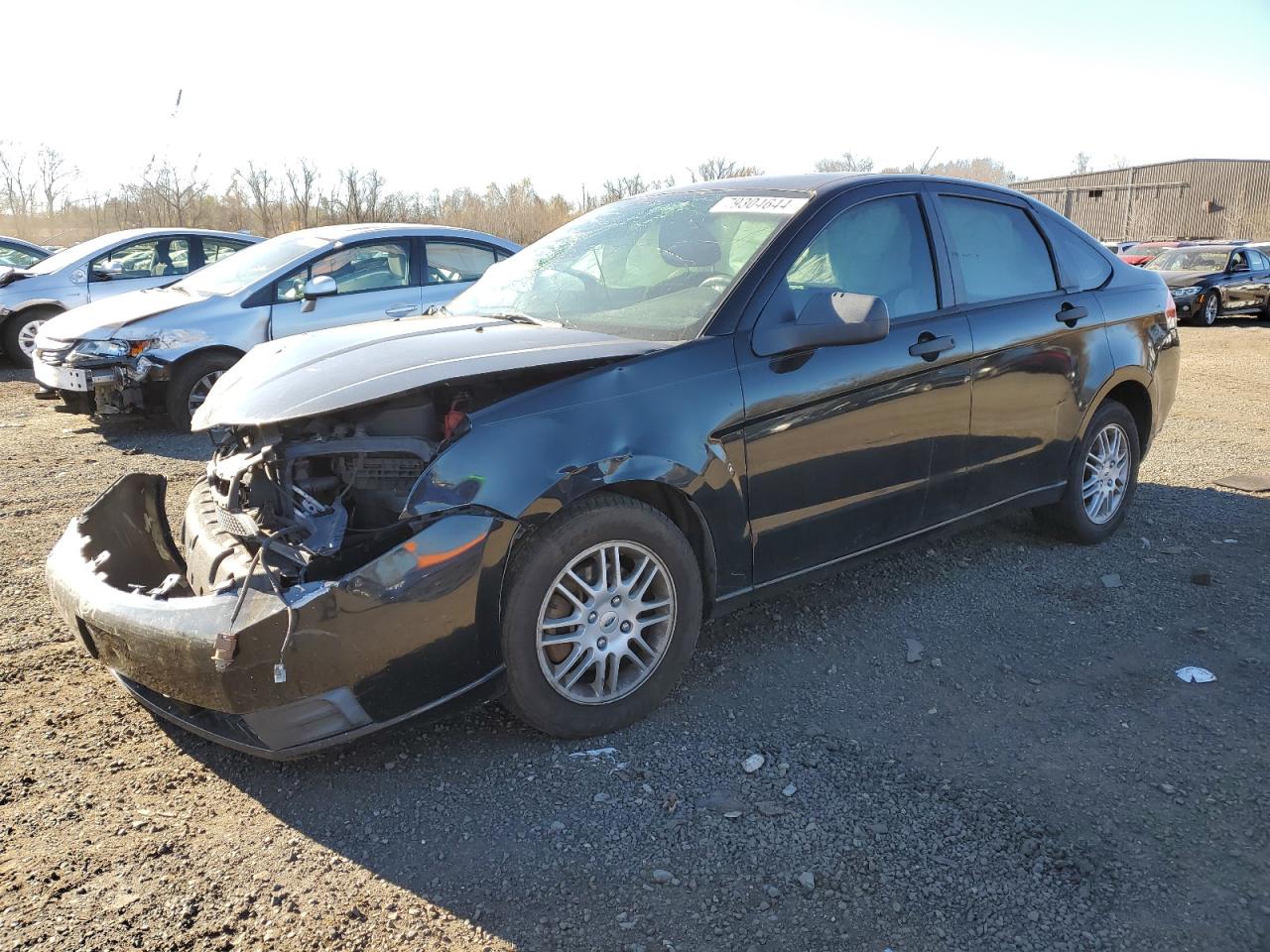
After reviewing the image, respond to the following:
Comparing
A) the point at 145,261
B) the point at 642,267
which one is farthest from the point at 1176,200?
the point at 642,267

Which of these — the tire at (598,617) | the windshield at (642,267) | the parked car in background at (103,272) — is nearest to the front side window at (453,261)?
the parked car in background at (103,272)

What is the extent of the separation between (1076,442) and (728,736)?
9.04ft

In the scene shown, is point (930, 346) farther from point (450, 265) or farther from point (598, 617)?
point (450, 265)

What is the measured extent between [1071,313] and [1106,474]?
1.00m

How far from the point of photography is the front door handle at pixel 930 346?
4066 mm

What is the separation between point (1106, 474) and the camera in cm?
532

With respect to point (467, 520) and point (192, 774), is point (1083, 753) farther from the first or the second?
point (192, 774)

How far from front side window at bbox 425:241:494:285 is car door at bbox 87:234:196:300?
4175mm

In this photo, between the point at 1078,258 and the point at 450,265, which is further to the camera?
the point at 450,265

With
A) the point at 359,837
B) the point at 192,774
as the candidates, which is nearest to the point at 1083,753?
the point at 359,837

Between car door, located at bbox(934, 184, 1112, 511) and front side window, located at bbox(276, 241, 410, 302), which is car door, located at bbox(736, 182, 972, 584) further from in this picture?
front side window, located at bbox(276, 241, 410, 302)

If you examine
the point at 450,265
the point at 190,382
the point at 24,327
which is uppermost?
the point at 450,265

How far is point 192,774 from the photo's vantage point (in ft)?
10.3

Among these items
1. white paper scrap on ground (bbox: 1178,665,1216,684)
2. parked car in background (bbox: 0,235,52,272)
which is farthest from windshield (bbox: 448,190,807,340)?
parked car in background (bbox: 0,235,52,272)
